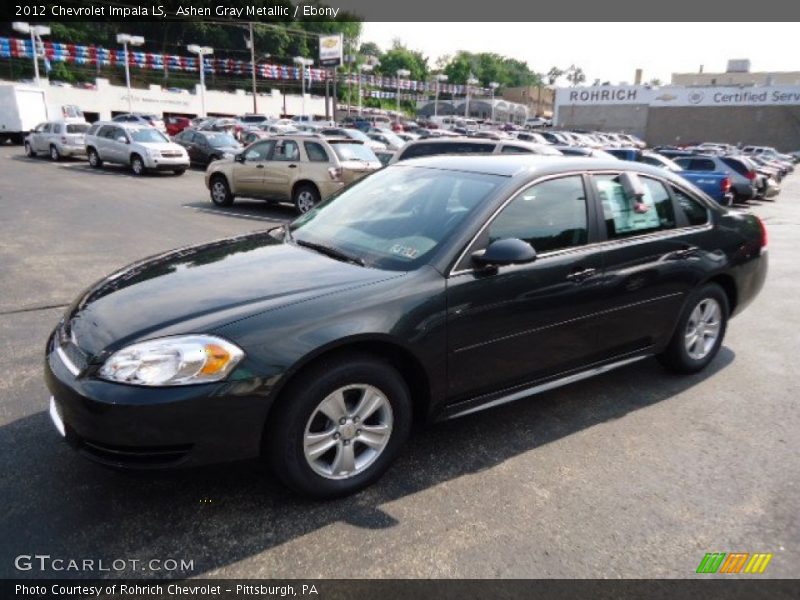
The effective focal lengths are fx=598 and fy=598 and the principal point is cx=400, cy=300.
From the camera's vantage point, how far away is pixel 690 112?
55.6 metres

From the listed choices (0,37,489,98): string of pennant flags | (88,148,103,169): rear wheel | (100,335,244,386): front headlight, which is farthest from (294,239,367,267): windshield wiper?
(0,37,489,98): string of pennant flags

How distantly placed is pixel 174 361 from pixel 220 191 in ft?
38.0

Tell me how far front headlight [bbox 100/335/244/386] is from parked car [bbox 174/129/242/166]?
64.7 feet

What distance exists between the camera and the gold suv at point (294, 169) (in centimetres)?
1211

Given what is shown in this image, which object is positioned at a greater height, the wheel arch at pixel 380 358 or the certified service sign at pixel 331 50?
the certified service sign at pixel 331 50

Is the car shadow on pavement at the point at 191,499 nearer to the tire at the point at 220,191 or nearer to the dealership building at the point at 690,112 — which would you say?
the tire at the point at 220,191

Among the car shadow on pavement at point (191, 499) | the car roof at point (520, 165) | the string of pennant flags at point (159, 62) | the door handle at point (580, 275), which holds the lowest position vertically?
the car shadow on pavement at point (191, 499)

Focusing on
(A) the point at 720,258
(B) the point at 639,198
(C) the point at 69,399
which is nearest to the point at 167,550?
(C) the point at 69,399

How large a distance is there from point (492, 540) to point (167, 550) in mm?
1400

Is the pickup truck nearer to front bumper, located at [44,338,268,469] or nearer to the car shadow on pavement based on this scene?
the car shadow on pavement

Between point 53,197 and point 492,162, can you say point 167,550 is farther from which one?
point 53,197

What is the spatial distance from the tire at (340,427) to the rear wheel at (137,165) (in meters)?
18.3

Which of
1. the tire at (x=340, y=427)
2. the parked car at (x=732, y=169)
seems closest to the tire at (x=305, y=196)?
the tire at (x=340, y=427)

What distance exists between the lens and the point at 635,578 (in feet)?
8.07
